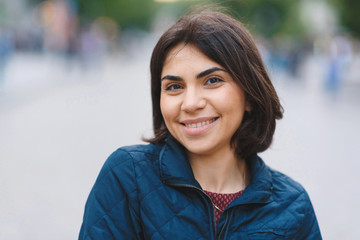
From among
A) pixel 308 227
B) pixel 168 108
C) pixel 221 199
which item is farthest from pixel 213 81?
pixel 308 227

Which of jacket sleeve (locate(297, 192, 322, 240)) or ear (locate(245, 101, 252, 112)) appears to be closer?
jacket sleeve (locate(297, 192, 322, 240))

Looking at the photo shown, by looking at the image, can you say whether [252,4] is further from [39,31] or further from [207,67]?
[207,67]

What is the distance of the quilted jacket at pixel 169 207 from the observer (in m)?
1.66

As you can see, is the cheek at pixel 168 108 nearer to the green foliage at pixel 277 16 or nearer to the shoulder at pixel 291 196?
the shoulder at pixel 291 196

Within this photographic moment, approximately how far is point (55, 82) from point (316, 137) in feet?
37.2

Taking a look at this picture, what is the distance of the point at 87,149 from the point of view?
7.21 meters

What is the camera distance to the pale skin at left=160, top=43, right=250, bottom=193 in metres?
1.74

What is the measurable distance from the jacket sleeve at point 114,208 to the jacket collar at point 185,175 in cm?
14

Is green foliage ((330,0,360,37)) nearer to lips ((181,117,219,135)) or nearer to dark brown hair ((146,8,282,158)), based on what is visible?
dark brown hair ((146,8,282,158))

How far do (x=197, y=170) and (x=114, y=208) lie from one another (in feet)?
1.43

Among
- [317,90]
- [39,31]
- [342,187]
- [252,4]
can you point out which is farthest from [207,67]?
[252,4]

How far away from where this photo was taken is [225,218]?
1728 mm

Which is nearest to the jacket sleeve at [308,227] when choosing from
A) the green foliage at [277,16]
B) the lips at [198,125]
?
the lips at [198,125]

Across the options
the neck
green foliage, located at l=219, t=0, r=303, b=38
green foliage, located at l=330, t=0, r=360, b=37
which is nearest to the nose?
the neck
